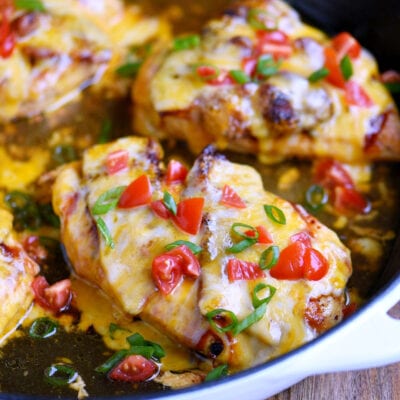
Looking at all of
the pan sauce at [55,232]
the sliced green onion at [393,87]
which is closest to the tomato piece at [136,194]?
the pan sauce at [55,232]

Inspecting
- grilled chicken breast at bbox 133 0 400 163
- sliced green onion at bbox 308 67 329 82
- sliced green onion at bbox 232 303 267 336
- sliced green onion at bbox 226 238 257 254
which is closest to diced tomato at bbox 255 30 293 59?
grilled chicken breast at bbox 133 0 400 163

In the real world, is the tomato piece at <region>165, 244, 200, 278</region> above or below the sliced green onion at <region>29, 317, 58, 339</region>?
above

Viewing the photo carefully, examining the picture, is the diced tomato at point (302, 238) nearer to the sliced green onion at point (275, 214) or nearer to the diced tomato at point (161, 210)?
the sliced green onion at point (275, 214)

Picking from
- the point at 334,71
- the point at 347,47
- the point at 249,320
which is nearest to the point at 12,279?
the point at 249,320

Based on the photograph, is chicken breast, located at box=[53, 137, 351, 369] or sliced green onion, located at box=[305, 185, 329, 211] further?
sliced green onion, located at box=[305, 185, 329, 211]

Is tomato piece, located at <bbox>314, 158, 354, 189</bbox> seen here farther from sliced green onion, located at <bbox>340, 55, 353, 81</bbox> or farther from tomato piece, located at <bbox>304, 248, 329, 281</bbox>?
tomato piece, located at <bbox>304, 248, 329, 281</bbox>

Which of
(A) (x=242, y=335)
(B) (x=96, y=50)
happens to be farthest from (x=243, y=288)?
(B) (x=96, y=50)

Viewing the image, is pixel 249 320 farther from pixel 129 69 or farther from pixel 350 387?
pixel 129 69

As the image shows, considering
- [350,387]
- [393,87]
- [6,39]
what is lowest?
[350,387]
